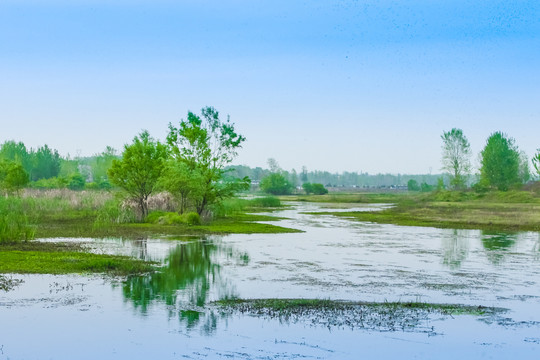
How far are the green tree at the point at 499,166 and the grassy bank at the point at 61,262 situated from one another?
93346 mm

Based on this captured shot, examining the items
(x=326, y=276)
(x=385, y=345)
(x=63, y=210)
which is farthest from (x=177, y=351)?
(x=63, y=210)

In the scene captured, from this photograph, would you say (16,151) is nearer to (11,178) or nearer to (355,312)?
(11,178)

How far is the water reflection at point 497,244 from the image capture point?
98.1ft

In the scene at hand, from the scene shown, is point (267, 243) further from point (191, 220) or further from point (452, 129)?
point (452, 129)

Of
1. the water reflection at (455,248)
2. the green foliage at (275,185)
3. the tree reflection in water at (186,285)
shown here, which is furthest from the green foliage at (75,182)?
the tree reflection in water at (186,285)

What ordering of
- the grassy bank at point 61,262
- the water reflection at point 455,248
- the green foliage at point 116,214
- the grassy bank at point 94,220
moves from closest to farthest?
the grassy bank at point 61,262
the water reflection at point 455,248
the grassy bank at point 94,220
the green foliage at point 116,214

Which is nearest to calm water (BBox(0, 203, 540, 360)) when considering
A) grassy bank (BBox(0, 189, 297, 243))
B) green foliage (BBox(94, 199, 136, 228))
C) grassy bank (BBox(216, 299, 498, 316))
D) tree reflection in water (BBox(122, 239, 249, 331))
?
tree reflection in water (BBox(122, 239, 249, 331))

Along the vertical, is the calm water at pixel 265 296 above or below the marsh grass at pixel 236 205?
below

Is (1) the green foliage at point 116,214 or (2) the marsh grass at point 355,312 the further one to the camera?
(1) the green foliage at point 116,214

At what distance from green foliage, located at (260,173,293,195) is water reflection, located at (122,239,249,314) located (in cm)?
11925

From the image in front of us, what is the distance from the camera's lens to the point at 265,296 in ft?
63.6

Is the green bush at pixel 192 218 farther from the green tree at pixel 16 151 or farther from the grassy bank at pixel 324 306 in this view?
the green tree at pixel 16 151

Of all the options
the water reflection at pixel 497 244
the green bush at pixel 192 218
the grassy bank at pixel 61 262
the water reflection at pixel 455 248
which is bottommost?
the water reflection at pixel 497 244

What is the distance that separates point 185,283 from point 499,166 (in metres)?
96.4
